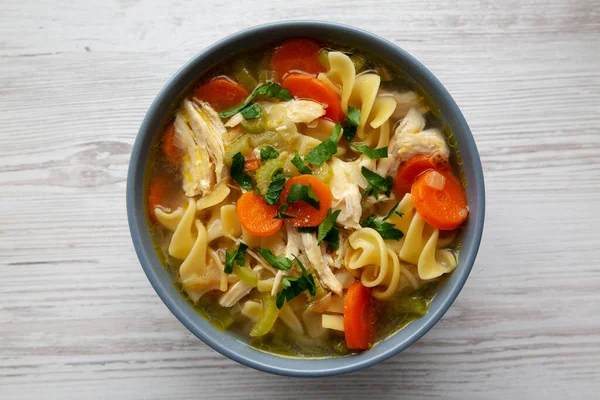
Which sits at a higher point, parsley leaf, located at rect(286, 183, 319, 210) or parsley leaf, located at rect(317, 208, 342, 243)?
parsley leaf, located at rect(286, 183, 319, 210)

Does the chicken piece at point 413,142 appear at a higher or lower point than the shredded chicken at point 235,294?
higher

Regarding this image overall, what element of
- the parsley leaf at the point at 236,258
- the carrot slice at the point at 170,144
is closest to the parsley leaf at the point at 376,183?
the parsley leaf at the point at 236,258

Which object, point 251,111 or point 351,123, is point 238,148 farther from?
point 351,123

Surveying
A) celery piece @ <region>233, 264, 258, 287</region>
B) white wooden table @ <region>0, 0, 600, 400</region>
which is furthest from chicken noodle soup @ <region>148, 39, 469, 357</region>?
white wooden table @ <region>0, 0, 600, 400</region>

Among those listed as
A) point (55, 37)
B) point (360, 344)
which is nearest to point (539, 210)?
point (360, 344)

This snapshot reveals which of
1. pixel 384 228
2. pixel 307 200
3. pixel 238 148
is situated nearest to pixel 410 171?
pixel 384 228

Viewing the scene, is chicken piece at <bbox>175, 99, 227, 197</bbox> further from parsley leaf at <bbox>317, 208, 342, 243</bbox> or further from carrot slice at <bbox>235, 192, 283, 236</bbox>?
parsley leaf at <bbox>317, 208, 342, 243</bbox>

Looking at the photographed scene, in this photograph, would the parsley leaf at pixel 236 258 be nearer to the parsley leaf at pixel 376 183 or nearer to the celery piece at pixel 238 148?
the celery piece at pixel 238 148

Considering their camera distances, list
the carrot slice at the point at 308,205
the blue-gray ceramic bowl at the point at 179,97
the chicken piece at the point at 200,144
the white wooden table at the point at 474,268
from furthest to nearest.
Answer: the white wooden table at the point at 474,268
the chicken piece at the point at 200,144
the carrot slice at the point at 308,205
the blue-gray ceramic bowl at the point at 179,97
